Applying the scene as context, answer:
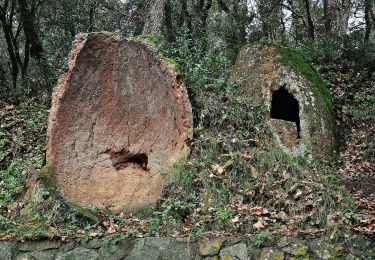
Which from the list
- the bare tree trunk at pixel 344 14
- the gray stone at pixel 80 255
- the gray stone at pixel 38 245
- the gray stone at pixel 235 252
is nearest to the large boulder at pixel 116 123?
the gray stone at pixel 38 245

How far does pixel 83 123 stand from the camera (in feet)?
26.8

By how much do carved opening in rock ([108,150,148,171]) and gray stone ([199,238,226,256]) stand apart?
9.21ft

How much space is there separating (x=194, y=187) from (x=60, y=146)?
247cm

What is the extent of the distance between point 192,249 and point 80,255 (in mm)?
1405

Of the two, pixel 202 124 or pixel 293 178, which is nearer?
pixel 293 178

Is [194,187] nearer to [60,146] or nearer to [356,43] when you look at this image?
[60,146]

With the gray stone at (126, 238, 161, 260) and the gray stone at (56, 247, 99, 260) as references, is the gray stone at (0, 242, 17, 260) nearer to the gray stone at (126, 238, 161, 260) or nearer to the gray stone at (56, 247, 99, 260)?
the gray stone at (56, 247, 99, 260)

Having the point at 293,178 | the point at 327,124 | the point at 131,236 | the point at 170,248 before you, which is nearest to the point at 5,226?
the point at 131,236

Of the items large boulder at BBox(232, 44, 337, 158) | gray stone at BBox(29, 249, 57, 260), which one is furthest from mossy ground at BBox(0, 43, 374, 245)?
large boulder at BBox(232, 44, 337, 158)

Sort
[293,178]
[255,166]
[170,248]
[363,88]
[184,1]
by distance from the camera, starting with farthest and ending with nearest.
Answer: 1. [184,1]
2. [363,88]
3. [255,166]
4. [293,178]
5. [170,248]

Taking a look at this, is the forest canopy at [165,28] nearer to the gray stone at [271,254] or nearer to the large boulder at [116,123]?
the large boulder at [116,123]

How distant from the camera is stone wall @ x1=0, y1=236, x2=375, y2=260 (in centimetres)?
539

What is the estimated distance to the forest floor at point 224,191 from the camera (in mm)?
6016

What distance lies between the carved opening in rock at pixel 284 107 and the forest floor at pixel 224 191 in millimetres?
1068
